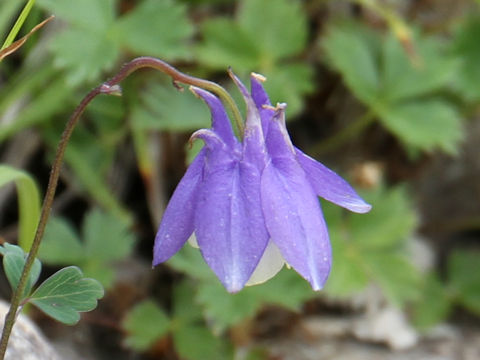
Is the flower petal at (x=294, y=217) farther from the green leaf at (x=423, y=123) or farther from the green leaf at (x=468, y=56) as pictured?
the green leaf at (x=468, y=56)

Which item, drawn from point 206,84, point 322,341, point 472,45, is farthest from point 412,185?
point 206,84

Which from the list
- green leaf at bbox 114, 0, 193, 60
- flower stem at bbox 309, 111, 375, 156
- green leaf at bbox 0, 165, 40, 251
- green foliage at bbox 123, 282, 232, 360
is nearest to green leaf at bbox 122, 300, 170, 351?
green foliage at bbox 123, 282, 232, 360

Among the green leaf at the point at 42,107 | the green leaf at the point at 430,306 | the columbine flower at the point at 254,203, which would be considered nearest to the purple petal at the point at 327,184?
the columbine flower at the point at 254,203

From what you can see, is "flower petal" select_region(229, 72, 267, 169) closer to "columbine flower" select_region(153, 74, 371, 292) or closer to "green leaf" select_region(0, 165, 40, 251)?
"columbine flower" select_region(153, 74, 371, 292)

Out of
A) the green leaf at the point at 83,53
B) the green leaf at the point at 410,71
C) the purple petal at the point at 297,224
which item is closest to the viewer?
the purple petal at the point at 297,224

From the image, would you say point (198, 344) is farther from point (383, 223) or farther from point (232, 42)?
point (232, 42)

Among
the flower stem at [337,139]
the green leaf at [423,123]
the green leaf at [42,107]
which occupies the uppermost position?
the green leaf at [42,107]

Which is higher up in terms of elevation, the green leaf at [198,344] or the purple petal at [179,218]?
the purple petal at [179,218]
